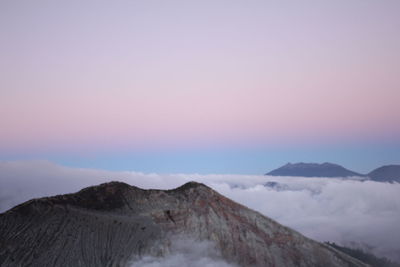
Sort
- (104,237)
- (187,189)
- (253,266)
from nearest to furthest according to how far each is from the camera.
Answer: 1. (104,237)
2. (253,266)
3. (187,189)

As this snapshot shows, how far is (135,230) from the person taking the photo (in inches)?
6196

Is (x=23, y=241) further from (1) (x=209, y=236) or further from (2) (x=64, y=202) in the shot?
(1) (x=209, y=236)

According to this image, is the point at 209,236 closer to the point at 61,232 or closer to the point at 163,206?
the point at 163,206

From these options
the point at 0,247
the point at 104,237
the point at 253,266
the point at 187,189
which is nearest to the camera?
the point at 0,247

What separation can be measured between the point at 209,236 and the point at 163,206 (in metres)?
19.1

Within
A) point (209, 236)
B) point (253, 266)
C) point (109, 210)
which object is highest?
point (109, 210)

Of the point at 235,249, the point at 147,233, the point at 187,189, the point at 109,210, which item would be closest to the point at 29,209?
the point at 109,210

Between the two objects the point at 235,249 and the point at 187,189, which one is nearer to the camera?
the point at 235,249

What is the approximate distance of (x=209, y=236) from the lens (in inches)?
6535

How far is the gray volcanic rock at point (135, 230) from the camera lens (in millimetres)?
147000

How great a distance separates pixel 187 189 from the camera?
181 metres

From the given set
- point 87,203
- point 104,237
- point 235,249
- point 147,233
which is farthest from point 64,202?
point 235,249

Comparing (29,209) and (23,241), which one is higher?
(29,209)

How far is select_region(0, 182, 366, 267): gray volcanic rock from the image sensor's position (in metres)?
147
